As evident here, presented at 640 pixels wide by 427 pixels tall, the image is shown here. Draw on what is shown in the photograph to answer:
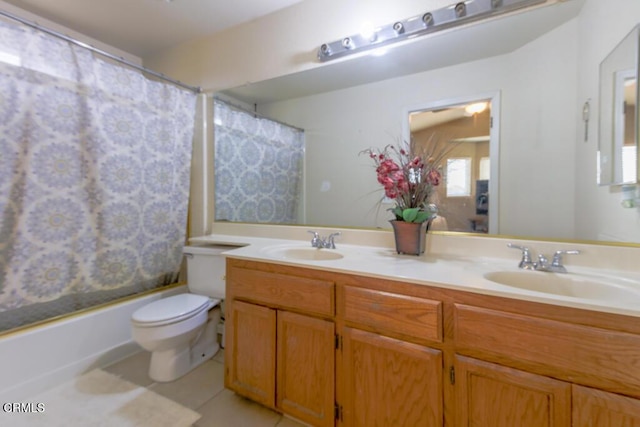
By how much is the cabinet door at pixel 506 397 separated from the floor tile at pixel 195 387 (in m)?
1.29

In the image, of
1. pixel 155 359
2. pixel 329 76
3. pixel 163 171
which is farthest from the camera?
pixel 163 171

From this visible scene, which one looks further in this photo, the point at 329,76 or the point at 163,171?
the point at 163,171

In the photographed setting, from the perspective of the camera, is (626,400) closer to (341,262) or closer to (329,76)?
(341,262)

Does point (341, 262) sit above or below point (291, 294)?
above

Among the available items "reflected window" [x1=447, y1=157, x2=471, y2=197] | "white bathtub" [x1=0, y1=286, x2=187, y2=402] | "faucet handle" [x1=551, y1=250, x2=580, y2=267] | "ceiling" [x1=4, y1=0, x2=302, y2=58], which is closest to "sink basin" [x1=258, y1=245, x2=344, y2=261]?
"reflected window" [x1=447, y1=157, x2=471, y2=197]

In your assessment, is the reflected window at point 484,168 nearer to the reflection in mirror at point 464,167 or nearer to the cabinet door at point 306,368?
the reflection in mirror at point 464,167

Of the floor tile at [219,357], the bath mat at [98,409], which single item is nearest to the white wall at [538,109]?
the floor tile at [219,357]

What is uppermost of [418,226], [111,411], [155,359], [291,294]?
[418,226]

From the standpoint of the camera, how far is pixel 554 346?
0.80 m

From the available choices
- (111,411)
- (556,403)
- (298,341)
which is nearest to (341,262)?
(298,341)

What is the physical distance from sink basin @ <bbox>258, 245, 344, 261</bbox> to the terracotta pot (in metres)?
0.37

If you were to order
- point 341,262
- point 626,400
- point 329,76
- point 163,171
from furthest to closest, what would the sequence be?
point 163,171, point 329,76, point 341,262, point 626,400

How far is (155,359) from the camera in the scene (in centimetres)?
166

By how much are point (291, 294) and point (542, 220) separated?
123 centimetres
